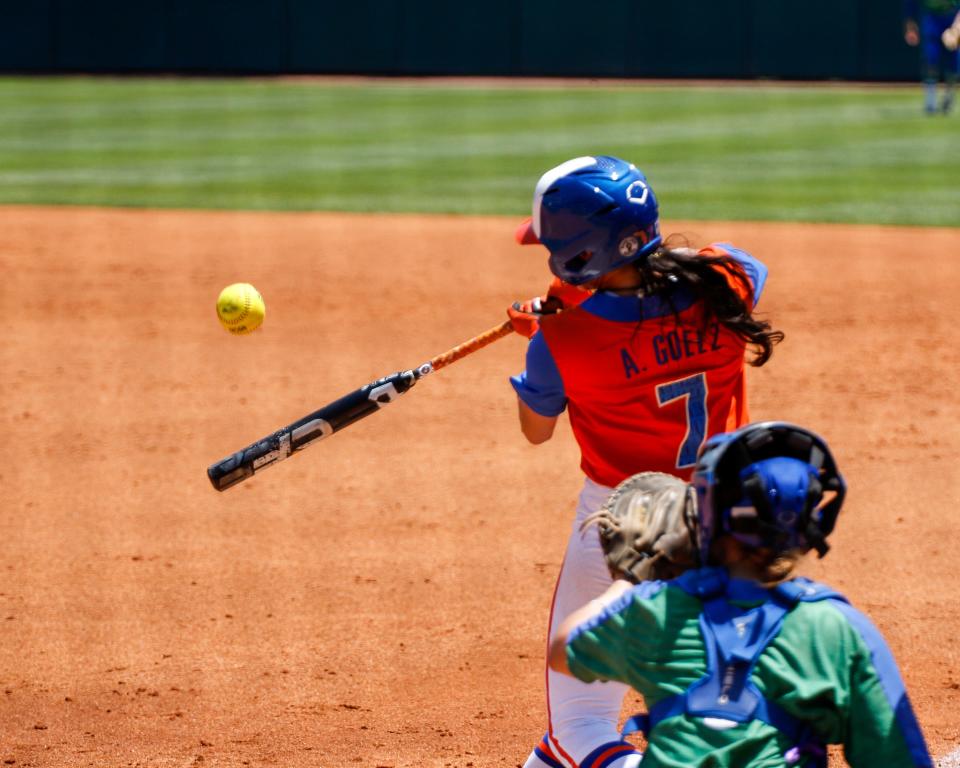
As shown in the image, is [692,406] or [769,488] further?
[692,406]

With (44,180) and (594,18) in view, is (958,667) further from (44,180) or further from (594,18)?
(594,18)

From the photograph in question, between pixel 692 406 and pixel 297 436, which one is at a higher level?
pixel 692 406

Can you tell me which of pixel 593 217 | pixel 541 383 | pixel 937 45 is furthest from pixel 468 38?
pixel 593 217

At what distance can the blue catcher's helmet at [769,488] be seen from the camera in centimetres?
213

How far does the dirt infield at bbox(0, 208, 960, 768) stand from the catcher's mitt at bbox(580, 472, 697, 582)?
207 centimetres

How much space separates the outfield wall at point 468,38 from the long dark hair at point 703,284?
27.0 meters

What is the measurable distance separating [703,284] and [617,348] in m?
0.24

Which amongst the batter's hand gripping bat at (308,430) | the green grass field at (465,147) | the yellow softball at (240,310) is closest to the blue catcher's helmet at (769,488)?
the batter's hand gripping bat at (308,430)

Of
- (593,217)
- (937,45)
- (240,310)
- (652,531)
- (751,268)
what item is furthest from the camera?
(937,45)

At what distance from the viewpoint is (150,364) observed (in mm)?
8875

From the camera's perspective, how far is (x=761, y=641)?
217 centimetres

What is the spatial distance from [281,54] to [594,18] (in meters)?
6.78

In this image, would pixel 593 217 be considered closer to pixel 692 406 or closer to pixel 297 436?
pixel 692 406

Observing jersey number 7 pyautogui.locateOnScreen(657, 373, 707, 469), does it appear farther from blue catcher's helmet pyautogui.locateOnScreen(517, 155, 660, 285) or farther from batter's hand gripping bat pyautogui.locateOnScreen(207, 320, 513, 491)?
batter's hand gripping bat pyautogui.locateOnScreen(207, 320, 513, 491)
